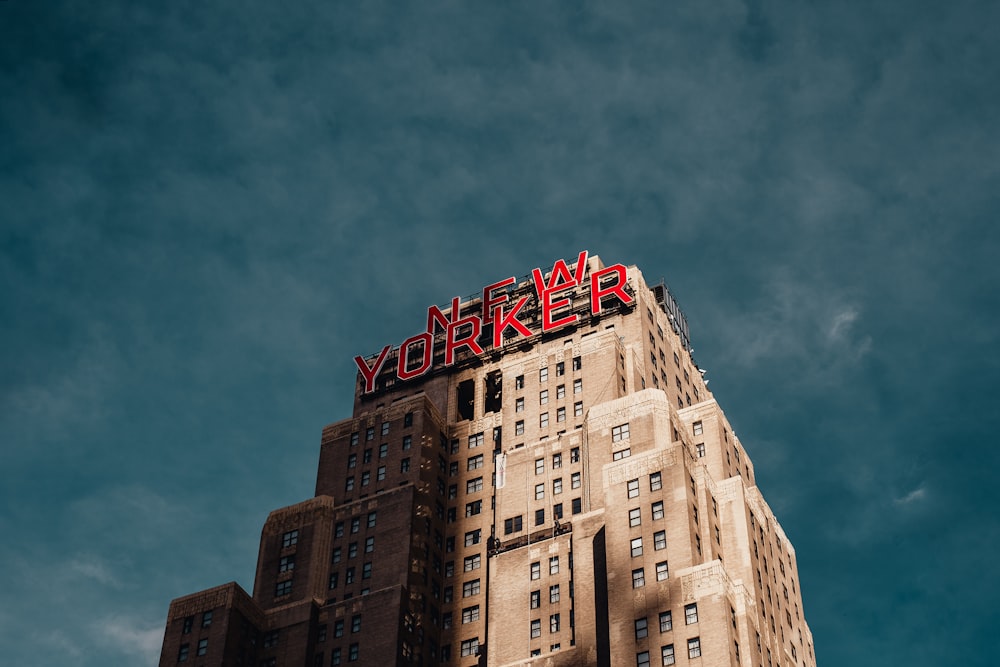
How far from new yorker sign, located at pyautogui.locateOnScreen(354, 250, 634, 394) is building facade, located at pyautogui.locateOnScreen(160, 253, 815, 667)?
386 millimetres

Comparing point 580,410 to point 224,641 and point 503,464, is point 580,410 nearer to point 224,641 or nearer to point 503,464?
point 503,464

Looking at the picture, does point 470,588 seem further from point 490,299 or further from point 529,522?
point 490,299

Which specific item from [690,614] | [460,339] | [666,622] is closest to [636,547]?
[666,622]

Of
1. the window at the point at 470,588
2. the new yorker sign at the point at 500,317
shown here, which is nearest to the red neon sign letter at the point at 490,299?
the new yorker sign at the point at 500,317

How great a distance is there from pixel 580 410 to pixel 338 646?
40775mm

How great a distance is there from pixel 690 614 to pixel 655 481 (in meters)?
17.5

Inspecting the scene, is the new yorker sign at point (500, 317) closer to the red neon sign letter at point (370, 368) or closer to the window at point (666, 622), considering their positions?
the red neon sign letter at point (370, 368)

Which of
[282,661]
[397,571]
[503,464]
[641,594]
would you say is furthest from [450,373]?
[641,594]

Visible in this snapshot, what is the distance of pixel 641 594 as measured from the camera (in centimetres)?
13212

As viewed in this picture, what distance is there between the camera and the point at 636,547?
138 meters

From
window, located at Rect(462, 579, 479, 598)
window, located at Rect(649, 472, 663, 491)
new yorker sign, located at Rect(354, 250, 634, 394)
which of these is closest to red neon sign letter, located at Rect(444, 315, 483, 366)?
new yorker sign, located at Rect(354, 250, 634, 394)

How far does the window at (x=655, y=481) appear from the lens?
141500 millimetres

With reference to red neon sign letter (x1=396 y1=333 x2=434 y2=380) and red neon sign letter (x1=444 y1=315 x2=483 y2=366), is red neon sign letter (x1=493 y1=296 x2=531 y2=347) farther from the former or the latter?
red neon sign letter (x1=396 y1=333 x2=434 y2=380)

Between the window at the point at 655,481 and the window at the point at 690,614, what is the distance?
15607mm
